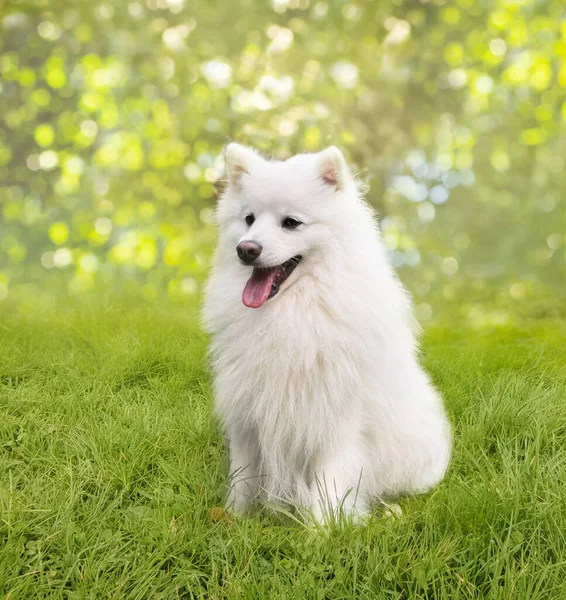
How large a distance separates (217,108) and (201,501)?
16.6 ft

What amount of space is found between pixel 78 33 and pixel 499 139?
4.96 m

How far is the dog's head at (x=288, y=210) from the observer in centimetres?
290

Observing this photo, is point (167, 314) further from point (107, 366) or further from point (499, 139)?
point (499, 139)

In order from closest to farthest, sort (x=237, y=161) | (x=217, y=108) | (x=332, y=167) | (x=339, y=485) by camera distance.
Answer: (x=339, y=485)
(x=332, y=167)
(x=237, y=161)
(x=217, y=108)

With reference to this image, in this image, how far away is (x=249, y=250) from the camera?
2725 mm

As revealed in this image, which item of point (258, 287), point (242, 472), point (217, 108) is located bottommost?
point (242, 472)

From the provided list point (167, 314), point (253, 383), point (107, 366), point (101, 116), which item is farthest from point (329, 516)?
point (101, 116)

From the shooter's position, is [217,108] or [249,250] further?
[217,108]

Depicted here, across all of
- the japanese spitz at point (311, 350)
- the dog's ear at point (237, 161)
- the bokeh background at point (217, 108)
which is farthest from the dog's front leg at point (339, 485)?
the bokeh background at point (217, 108)

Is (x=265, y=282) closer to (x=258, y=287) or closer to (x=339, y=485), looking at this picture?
(x=258, y=287)

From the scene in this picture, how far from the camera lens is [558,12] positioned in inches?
276

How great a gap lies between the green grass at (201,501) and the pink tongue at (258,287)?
3.07ft

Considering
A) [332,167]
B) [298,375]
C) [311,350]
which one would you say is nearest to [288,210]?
[332,167]

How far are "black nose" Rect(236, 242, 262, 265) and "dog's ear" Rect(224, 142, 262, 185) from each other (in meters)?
0.51
